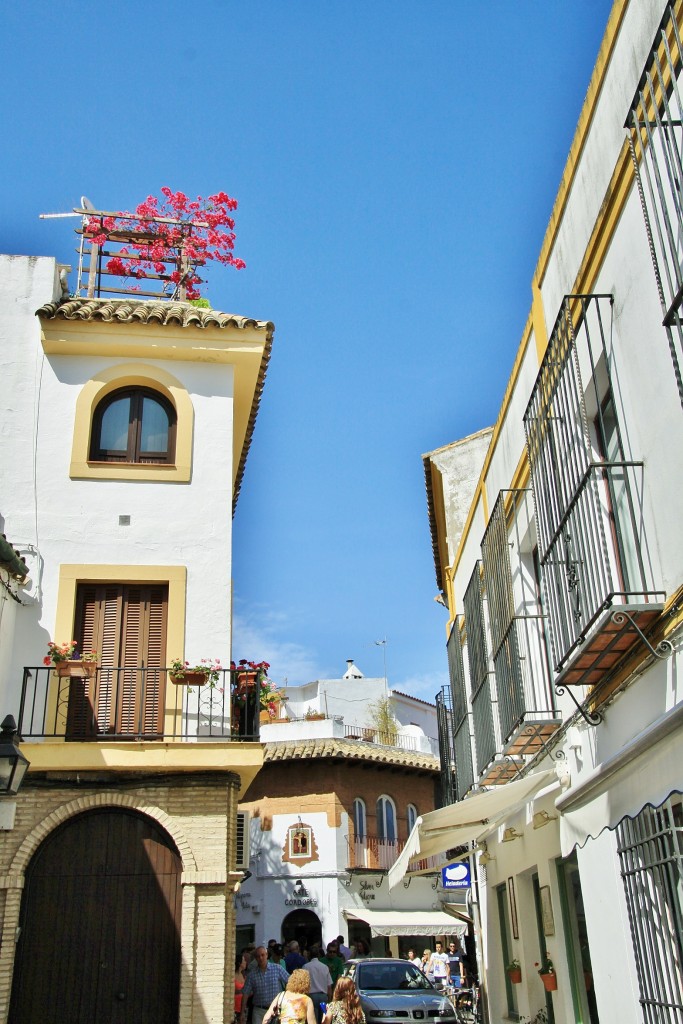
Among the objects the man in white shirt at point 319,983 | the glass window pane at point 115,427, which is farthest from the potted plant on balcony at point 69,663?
the man in white shirt at point 319,983

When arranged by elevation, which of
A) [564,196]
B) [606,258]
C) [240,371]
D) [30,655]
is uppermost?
[240,371]

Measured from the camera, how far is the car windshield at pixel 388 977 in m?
15.3

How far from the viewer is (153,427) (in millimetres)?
14375

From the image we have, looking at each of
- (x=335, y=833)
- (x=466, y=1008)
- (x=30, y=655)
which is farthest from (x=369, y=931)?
(x=30, y=655)

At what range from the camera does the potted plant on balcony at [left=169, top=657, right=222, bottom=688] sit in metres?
12.4

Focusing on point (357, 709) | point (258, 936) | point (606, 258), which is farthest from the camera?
point (357, 709)

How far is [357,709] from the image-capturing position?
4894 cm

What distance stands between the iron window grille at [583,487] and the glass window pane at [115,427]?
23.5 ft

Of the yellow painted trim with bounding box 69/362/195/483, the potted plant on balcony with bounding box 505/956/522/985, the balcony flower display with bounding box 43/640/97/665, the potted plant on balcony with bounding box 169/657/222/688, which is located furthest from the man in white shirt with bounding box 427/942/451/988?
the yellow painted trim with bounding box 69/362/195/483

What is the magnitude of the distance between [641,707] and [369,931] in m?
31.3

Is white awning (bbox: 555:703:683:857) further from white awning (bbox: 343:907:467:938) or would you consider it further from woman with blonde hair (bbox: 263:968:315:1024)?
white awning (bbox: 343:907:467:938)

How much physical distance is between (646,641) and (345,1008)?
6217mm

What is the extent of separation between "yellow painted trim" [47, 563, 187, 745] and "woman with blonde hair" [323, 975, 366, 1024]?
4.18 meters

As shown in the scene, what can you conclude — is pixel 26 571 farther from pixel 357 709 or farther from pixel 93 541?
pixel 357 709
